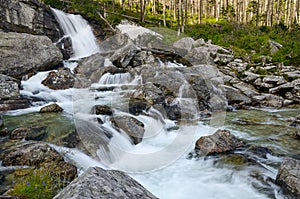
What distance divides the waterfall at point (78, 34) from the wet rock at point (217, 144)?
50.2 ft

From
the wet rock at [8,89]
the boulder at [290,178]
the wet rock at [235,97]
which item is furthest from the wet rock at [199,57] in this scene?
the boulder at [290,178]

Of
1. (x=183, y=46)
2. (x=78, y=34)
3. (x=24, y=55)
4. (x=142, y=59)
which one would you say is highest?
(x=78, y=34)

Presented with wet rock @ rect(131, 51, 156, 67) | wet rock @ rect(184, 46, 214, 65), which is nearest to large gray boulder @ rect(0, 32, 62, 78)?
wet rock @ rect(131, 51, 156, 67)

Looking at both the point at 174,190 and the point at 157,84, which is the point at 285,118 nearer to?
the point at 157,84

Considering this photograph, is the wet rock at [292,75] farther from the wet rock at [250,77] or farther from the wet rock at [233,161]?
the wet rock at [233,161]

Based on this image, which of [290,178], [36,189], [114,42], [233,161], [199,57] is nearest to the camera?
[36,189]

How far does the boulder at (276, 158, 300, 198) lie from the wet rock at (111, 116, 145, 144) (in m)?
4.45

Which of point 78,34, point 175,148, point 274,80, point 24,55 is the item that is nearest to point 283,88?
point 274,80

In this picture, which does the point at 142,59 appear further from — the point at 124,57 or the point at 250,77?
the point at 250,77

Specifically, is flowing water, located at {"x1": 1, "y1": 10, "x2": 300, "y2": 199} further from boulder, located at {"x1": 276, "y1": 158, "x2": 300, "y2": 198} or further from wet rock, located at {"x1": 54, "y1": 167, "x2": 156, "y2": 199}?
wet rock, located at {"x1": 54, "y1": 167, "x2": 156, "y2": 199}

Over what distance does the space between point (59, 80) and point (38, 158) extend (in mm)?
8413

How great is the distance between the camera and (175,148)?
330 inches

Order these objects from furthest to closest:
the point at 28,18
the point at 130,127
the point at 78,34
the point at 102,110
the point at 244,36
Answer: the point at 244,36 → the point at 78,34 → the point at 28,18 → the point at 102,110 → the point at 130,127

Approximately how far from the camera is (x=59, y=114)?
9438 mm
